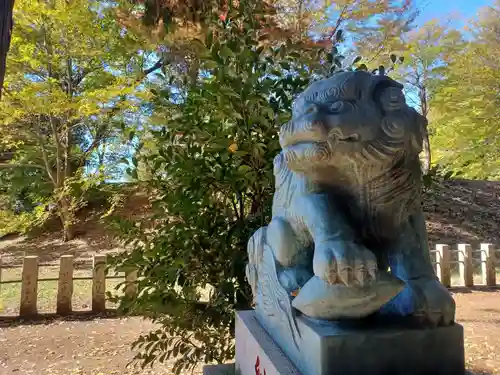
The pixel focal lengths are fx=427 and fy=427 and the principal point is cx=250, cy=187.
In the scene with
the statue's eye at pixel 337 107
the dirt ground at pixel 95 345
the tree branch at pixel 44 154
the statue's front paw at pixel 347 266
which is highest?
the tree branch at pixel 44 154

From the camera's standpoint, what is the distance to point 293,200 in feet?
4.56

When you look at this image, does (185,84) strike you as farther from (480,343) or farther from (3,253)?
(3,253)

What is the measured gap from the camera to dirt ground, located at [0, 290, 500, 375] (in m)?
3.89

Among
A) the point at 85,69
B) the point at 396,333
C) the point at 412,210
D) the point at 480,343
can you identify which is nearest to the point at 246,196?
the point at 412,210

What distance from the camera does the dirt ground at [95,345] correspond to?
389 cm

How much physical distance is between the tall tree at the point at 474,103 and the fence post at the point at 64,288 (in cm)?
770

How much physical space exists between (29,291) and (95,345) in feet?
4.94

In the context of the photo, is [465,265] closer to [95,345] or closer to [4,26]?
[95,345]

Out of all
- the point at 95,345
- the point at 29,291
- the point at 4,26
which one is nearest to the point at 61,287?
the point at 29,291

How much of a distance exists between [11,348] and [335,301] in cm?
446

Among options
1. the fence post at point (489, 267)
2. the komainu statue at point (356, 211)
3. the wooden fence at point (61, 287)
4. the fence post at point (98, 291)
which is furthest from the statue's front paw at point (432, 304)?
the fence post at point (489, 267)

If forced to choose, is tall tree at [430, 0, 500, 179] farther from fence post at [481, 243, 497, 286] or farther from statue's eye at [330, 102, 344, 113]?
statue's eye at [330, 102, 344, 113]

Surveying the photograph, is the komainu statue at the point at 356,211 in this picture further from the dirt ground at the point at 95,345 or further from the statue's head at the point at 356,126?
the dirt ground at the point at 95,345

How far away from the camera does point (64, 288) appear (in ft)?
18.0
